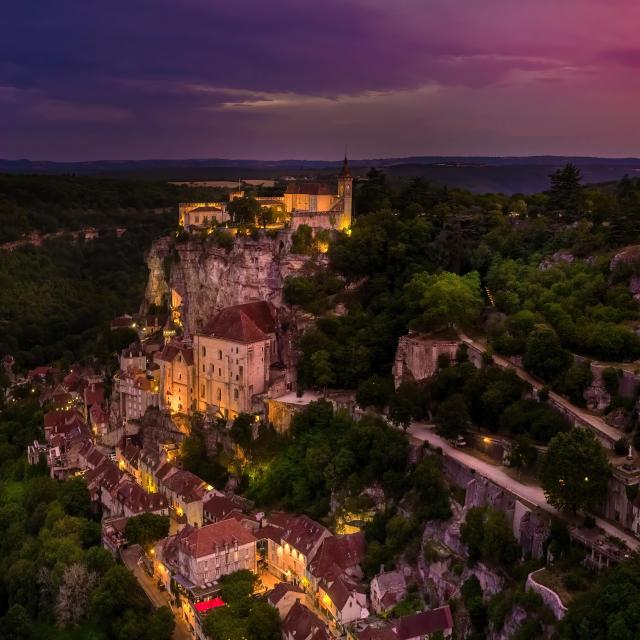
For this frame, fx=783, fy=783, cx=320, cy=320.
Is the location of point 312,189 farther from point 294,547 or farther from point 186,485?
point 294,547

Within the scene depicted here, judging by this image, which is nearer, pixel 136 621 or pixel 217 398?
pixel 136 621

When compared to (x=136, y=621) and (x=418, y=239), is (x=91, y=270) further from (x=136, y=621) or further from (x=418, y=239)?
(x=136, y=621)

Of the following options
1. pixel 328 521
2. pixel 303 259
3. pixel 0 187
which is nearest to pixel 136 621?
pixel 328 521

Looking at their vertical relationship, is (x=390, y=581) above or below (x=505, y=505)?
below

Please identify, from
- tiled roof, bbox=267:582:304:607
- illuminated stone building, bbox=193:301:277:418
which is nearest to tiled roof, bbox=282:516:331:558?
tiled roof, bbox=267:582:304:607

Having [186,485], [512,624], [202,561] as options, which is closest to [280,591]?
[202,561]

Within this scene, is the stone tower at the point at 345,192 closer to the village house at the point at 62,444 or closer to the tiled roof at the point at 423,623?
the village house at the point at 62,444
